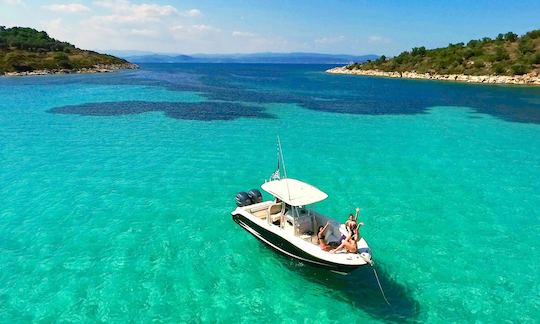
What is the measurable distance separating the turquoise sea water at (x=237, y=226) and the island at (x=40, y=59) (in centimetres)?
9236

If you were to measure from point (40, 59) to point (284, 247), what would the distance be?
14687 centimetres

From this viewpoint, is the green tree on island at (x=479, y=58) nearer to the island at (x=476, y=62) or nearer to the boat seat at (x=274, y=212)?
the island at (x=476, y=62)

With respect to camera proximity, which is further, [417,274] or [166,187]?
[166,187]

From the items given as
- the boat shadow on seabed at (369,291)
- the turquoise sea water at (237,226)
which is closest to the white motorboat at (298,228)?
the boat shadow on seabed at (369,291)

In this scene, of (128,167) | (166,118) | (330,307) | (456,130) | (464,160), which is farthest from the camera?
(166,118)

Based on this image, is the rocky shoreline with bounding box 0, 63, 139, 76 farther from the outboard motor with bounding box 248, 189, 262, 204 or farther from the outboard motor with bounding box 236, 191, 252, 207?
the outboard motor with bounding box 248, 189, 262, 204

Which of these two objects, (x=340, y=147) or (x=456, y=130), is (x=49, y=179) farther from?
(x=456, y=130)

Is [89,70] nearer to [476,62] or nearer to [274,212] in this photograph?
[476,62]

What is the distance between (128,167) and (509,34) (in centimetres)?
14730

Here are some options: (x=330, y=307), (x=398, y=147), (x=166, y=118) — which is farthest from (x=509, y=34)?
(x=330, y=307)

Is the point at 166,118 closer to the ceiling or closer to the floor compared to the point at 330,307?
closer to the ceiling

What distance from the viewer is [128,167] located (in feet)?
94.0

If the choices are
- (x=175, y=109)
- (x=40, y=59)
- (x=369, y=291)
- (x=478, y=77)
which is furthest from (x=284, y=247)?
(x=40, y=59)

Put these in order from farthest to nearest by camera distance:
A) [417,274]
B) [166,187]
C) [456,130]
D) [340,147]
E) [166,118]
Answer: [166,118]
[456,130]
[340,147]
[166,187]
[417,274]
